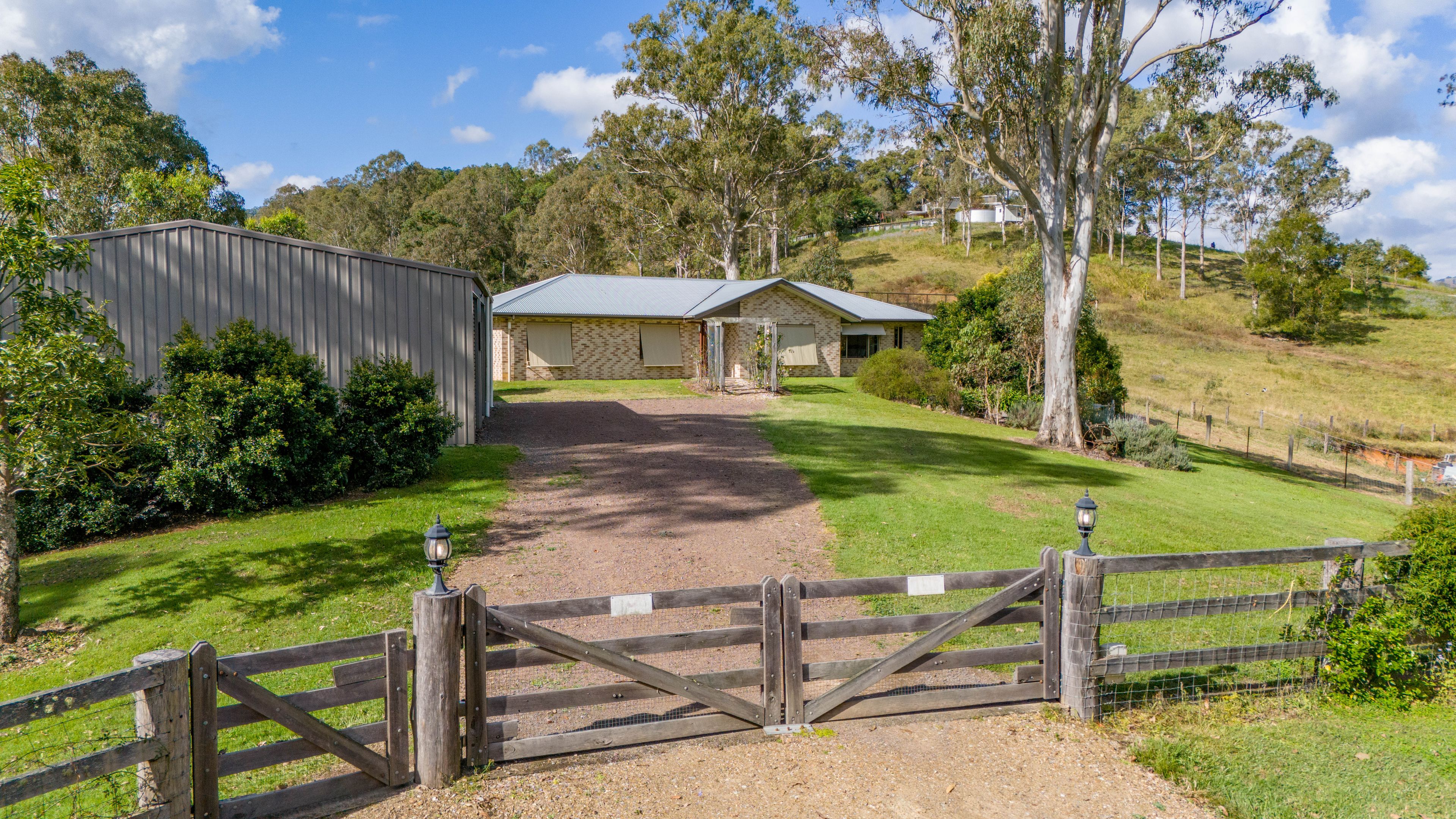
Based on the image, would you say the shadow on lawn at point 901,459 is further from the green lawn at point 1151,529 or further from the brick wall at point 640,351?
the brick wall at point 640,351

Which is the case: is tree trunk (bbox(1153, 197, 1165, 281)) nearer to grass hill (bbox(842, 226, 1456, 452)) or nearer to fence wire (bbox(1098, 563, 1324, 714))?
grass hill (bbox(842, 226, 1456, 452))

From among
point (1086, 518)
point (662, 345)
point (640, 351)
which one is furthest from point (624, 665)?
point (662, 345)

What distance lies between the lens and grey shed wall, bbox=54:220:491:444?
12.6 metres

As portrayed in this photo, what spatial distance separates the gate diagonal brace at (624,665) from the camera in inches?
181

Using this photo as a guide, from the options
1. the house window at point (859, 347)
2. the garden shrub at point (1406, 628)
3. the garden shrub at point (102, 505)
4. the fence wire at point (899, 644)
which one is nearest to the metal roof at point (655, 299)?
the house window at point (859, 347)

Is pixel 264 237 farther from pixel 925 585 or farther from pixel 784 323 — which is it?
pixel 784 323

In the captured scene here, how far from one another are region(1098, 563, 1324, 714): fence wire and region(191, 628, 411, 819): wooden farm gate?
449 centimetres

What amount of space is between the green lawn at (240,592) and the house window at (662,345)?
67.8 feet

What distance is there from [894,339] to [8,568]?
30773 mm

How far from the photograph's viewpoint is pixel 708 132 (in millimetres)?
41750

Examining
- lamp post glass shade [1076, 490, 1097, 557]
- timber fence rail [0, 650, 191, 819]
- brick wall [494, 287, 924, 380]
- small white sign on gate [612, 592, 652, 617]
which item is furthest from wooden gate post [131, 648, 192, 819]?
brick wall [494, 287, 924, 380]

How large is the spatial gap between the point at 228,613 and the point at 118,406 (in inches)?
183

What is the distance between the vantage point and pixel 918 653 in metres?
5.34

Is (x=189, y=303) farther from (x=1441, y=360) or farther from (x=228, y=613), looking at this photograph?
(x=1441, y=360)
